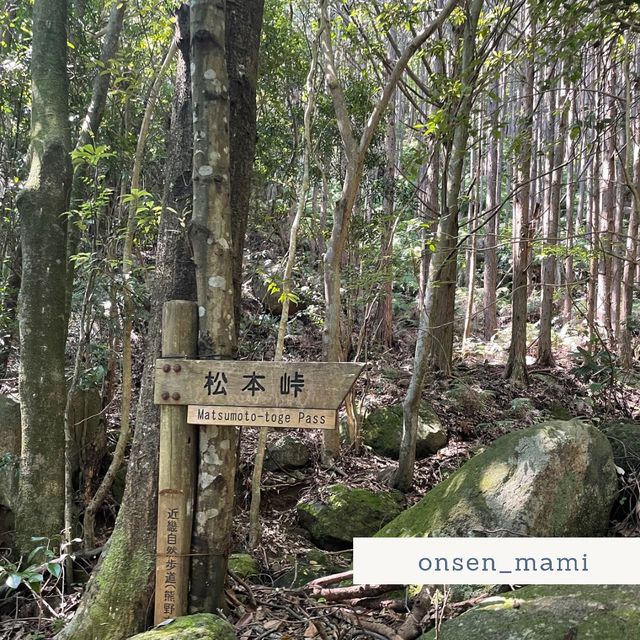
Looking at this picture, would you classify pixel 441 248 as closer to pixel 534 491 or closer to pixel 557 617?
pixel 534 491

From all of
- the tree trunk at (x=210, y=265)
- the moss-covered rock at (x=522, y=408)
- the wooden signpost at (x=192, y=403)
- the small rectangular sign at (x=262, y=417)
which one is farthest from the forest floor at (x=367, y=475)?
the small rectangular sign at (x=262, y=417)

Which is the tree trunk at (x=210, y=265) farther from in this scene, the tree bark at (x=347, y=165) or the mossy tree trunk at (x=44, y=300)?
the tree bark at (x=347, y=165)

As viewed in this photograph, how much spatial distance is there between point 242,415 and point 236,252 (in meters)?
1.10

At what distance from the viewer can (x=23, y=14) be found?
236 inches

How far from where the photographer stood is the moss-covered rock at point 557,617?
7.77 feet

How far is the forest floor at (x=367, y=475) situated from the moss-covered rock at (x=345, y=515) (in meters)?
0.17

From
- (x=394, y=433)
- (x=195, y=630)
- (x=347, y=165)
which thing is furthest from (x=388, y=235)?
(x=195, y=630)

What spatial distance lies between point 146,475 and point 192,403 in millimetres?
625

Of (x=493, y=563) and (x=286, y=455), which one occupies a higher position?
(x=493, y=563)

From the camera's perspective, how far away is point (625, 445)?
480cm

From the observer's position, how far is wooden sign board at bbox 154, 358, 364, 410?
8.16 ft

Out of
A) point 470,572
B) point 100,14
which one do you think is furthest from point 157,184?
point 470,572

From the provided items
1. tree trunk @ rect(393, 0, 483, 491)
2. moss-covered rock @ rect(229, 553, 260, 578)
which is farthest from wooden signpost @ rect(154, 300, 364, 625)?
tree trunk @ rect(393, 0, 483, 491)

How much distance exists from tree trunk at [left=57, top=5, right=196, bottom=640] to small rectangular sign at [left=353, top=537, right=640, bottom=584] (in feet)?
3.84
